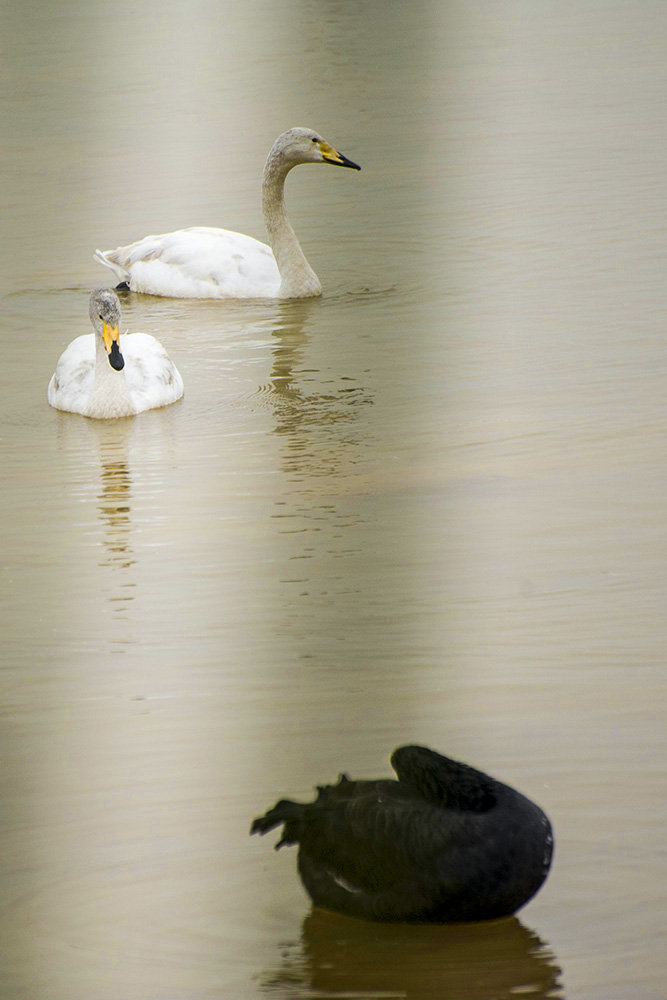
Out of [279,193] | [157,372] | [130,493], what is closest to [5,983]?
[130,493]

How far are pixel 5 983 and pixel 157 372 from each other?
450 centimetres

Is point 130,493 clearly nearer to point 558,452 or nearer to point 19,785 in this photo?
point 558,452

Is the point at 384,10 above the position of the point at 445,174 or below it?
above

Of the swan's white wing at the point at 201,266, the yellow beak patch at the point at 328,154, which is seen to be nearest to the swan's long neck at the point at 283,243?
the swan's white wing at the point at 201,266

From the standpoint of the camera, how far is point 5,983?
11.1 ft

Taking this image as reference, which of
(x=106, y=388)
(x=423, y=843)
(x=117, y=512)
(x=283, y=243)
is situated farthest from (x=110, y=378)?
(x=423, y=843)

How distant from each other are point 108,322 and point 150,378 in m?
0.31

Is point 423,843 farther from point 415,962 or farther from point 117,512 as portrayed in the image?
point 117,512

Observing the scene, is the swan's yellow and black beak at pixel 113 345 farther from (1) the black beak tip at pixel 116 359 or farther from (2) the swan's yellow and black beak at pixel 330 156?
(2) the swan's yellow and black beak at pixel 330 156

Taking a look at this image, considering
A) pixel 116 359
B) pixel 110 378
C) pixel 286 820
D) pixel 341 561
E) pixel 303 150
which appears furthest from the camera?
pixel 303 150

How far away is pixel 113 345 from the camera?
7.44 meters

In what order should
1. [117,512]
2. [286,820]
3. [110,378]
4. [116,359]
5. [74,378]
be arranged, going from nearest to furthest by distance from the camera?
[286,820]
[117,512]
[116,359]
[110,378]
[74,378]

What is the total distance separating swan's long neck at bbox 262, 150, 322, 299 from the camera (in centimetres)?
952

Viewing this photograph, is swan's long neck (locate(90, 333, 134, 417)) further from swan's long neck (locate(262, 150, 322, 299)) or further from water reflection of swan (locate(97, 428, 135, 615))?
swan's long neck (locate(262, 150, 322, 299))
